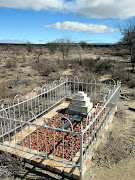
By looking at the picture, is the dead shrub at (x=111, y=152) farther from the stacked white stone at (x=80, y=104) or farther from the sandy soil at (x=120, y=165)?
the stacked white stone at (x=80, y=104)

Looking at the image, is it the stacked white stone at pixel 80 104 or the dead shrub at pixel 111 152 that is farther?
the stacked white stone at pixel 80 104

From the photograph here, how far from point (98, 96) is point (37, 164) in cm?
472

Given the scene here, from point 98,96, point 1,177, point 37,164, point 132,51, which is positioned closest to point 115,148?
point 37,164

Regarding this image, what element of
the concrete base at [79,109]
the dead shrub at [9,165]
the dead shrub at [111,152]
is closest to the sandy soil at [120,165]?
the dead shrub at [111,152]

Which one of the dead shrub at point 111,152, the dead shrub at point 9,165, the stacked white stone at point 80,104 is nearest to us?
the dead shrub at point 9,165

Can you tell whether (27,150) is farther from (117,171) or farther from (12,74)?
(12,74)

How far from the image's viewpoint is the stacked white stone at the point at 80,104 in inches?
212

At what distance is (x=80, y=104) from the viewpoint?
545cm

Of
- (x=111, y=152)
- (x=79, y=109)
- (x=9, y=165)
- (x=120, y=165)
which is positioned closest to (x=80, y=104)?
(x=79, y=109)

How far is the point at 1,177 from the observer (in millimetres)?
3145

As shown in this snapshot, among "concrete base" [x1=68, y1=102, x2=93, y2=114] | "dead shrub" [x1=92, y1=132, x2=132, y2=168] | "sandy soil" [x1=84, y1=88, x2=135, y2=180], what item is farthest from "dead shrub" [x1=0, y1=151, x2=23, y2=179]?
"concrete base" [x1=68, y1=102, x2=93, y2=114]

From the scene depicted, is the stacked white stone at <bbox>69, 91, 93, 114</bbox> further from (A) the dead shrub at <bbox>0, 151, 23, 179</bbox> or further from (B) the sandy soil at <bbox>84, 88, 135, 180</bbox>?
(A) the dead shrub at <bbox>0, 151, 23, 179</bbox>

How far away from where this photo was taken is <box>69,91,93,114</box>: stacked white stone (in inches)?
212

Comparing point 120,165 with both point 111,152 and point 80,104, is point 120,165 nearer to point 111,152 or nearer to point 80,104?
point 111,152
